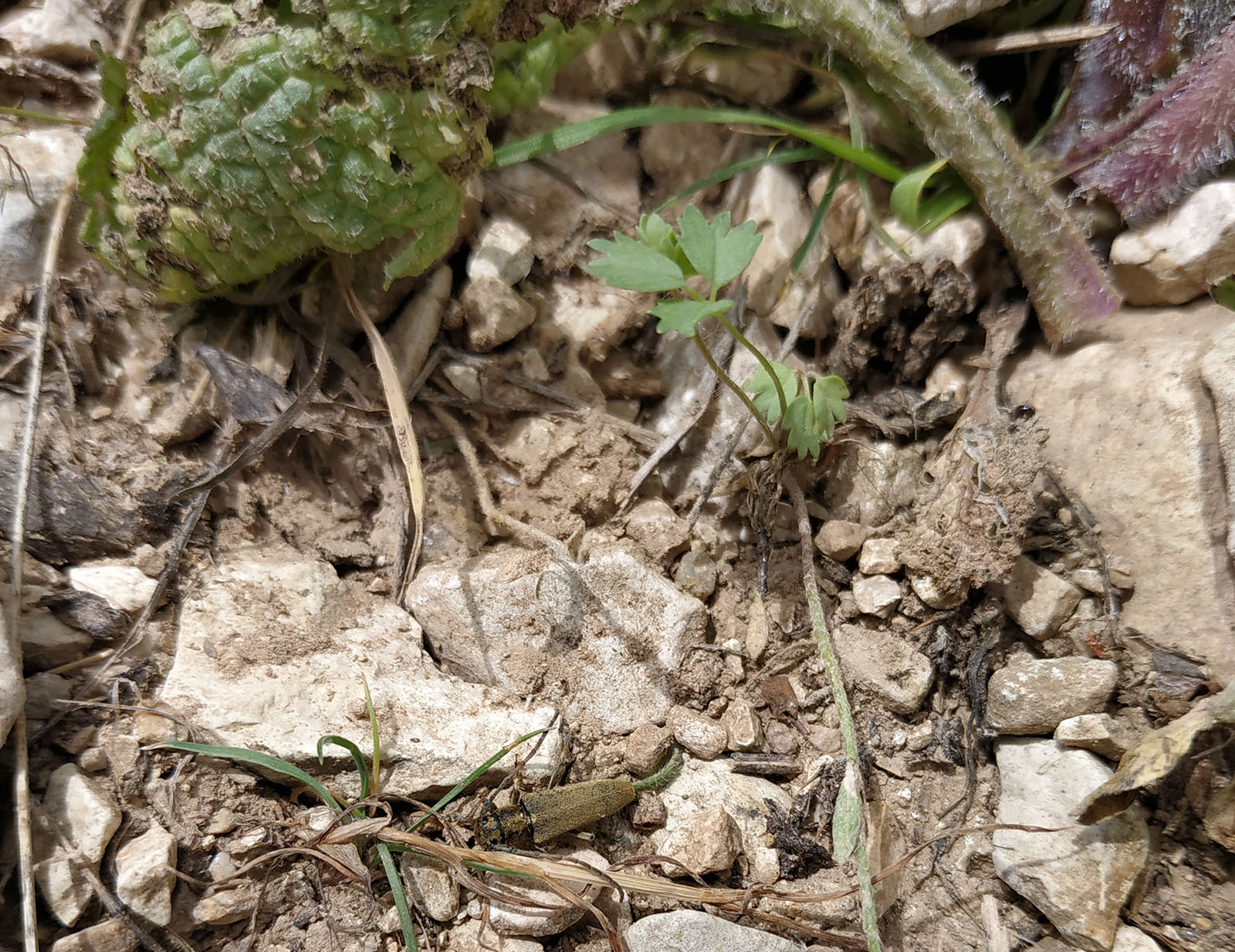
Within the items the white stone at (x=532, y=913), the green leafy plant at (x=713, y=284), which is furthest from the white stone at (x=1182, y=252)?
the white stone at (x=532, y=913)

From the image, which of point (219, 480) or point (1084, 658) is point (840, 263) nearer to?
point (1084, 658)

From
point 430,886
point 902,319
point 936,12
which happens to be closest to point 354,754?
point 430,886

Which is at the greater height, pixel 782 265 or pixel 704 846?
pixel 782 265

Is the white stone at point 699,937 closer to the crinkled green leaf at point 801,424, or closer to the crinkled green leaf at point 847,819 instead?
the crinkled green leaf at point 847,819

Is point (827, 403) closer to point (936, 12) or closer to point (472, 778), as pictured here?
point (936, 12)

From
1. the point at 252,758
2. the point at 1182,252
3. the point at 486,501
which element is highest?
the point at 1182,252

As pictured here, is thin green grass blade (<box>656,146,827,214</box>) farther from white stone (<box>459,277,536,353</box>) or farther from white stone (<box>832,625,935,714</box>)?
white stone (<box>832,625,935,714</box>)

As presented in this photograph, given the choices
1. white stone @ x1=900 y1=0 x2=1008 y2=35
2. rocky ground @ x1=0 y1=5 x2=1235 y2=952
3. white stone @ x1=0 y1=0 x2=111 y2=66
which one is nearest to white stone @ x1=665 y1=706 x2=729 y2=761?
rocky ground @ x1=0 y1=5 x2=1235 y2=952
